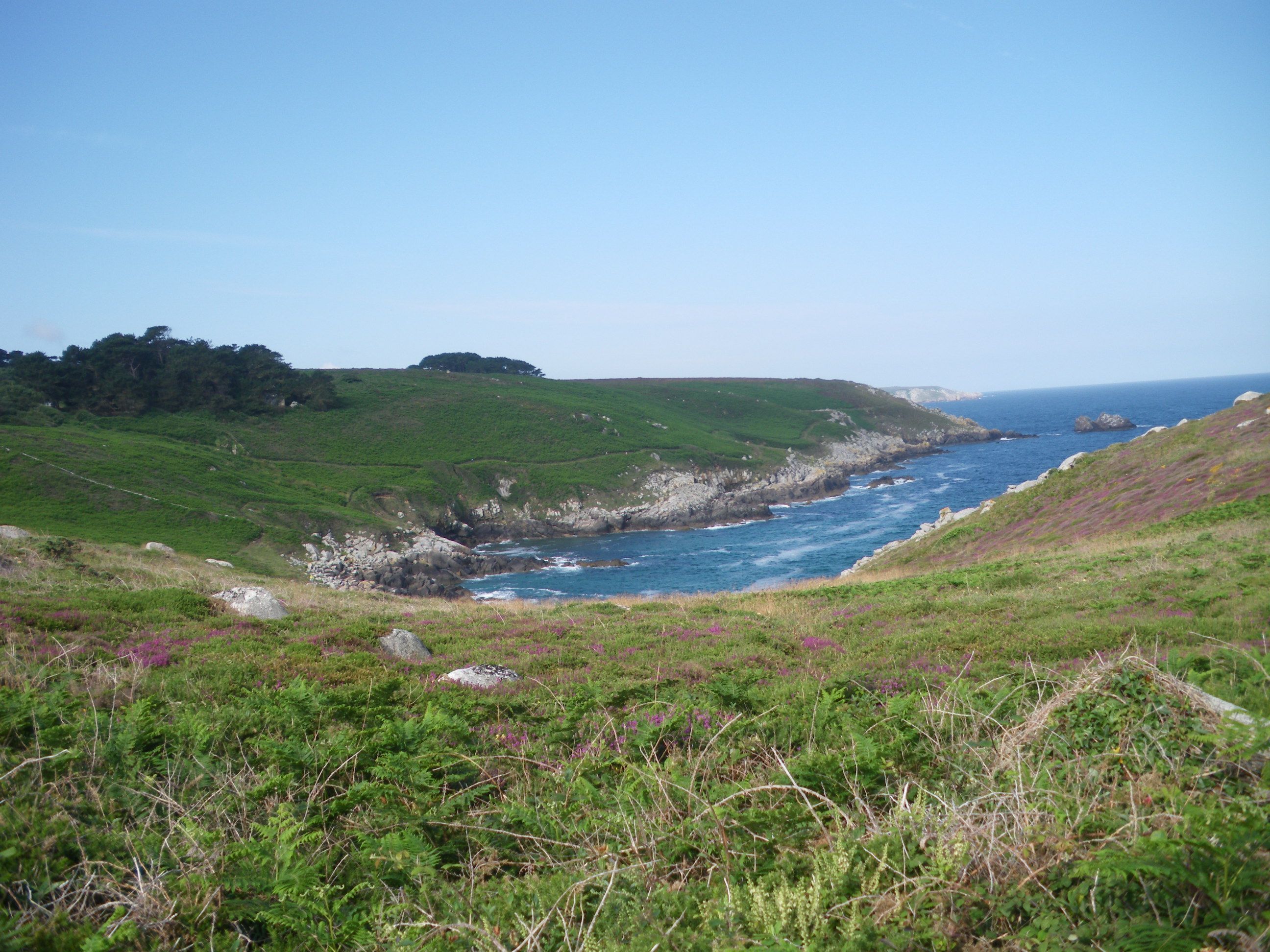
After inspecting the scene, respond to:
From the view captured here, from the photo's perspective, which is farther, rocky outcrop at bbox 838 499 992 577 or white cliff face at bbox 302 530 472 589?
white cliff face at bbox 302 530 472 589

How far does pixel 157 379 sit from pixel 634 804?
323 feet

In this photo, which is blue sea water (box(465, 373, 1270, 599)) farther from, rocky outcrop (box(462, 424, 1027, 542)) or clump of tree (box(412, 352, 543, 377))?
clump of tree (box(412, 352, 543, 377))

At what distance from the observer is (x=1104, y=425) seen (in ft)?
468

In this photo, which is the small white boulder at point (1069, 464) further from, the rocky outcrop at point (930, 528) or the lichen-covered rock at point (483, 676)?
the lichen-covered rock at point (483, 676)

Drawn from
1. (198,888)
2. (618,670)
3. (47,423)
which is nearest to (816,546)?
(618,670)

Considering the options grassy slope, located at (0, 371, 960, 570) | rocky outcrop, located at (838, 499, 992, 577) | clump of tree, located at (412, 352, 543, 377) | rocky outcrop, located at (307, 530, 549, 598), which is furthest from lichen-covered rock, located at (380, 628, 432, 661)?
clump of tree, located at (412, 352, 543, 377)

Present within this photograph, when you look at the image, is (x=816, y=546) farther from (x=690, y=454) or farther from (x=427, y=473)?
(x=427, y=473)

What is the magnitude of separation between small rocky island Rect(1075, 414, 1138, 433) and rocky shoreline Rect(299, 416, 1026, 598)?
45338 millimetres

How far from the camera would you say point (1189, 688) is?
16.8 feet

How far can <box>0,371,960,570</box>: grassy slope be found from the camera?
163ft

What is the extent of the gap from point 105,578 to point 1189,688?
77.7ft

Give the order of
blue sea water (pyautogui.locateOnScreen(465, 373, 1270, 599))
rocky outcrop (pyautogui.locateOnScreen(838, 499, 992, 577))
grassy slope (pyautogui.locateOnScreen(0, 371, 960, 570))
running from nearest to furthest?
rocky outcrop (pyautogui.locateOnScreen(838, 499, 992, 577))
grassy slope (pyautogui.locateOnScreen(0, 371, 960, 570))
blue sea water (pyautogui.locateOnScreen(465, 373, 1270, 599))

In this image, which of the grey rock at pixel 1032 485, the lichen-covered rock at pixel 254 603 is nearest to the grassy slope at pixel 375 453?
the lichen-covered rock at pixel 254 603

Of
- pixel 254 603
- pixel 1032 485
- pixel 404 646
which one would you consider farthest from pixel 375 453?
pixel 404 646
